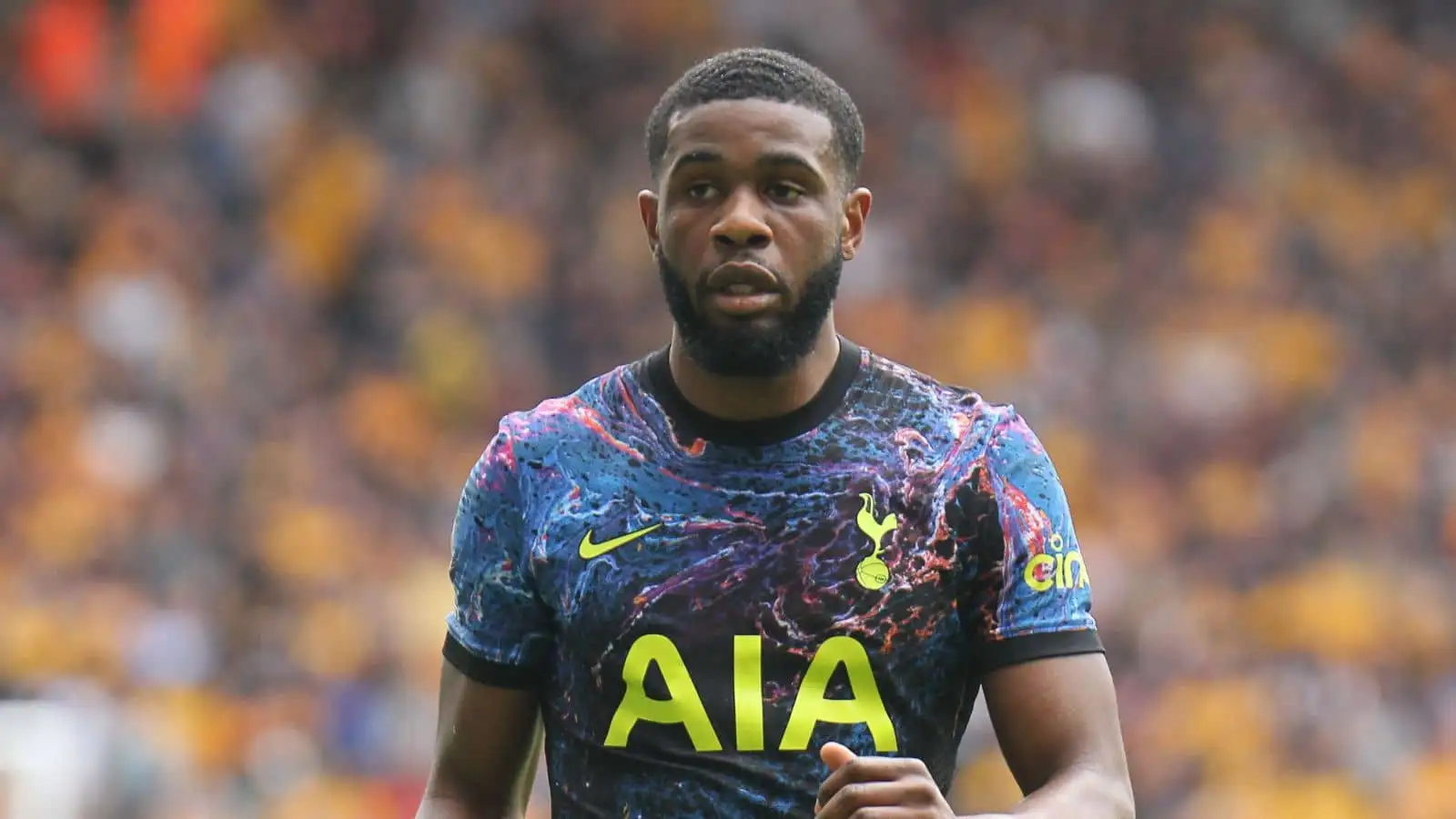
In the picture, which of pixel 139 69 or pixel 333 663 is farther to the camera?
pixel 139 69

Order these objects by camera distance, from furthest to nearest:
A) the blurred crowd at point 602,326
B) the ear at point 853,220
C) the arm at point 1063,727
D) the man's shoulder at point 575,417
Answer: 1. the blurred crowd at point 602,326
2. the man's shoulder at point 575,417
3. the ear at point 853,220
4. the arm at point 1063,727

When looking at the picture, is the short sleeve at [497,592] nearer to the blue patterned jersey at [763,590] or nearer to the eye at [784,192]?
the blue patterned jersey at [763,590]

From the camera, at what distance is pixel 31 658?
396 inches

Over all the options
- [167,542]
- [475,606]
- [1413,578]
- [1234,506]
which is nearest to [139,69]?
[167,542]

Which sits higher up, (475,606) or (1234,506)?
(1234,506)

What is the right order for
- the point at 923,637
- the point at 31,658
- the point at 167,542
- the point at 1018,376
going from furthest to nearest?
the point at 1018,376
the point at 167,542
the point at 31,658
the point at 923,637

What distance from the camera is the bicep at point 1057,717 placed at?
3.15m

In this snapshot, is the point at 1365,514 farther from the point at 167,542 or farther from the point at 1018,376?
the point at 167,542

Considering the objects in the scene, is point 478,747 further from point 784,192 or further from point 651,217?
point 784,192

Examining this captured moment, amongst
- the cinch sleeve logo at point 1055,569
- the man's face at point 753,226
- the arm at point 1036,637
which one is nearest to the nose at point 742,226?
the man's face at point 753,226

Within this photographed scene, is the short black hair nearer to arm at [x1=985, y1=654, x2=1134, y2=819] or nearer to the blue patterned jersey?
the blue patterned jersey

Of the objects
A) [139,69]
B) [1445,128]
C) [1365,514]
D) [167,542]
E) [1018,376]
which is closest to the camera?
[167,542]

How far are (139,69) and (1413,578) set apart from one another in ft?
25.0

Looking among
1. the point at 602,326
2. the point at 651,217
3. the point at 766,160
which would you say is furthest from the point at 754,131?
the point at 602,326
